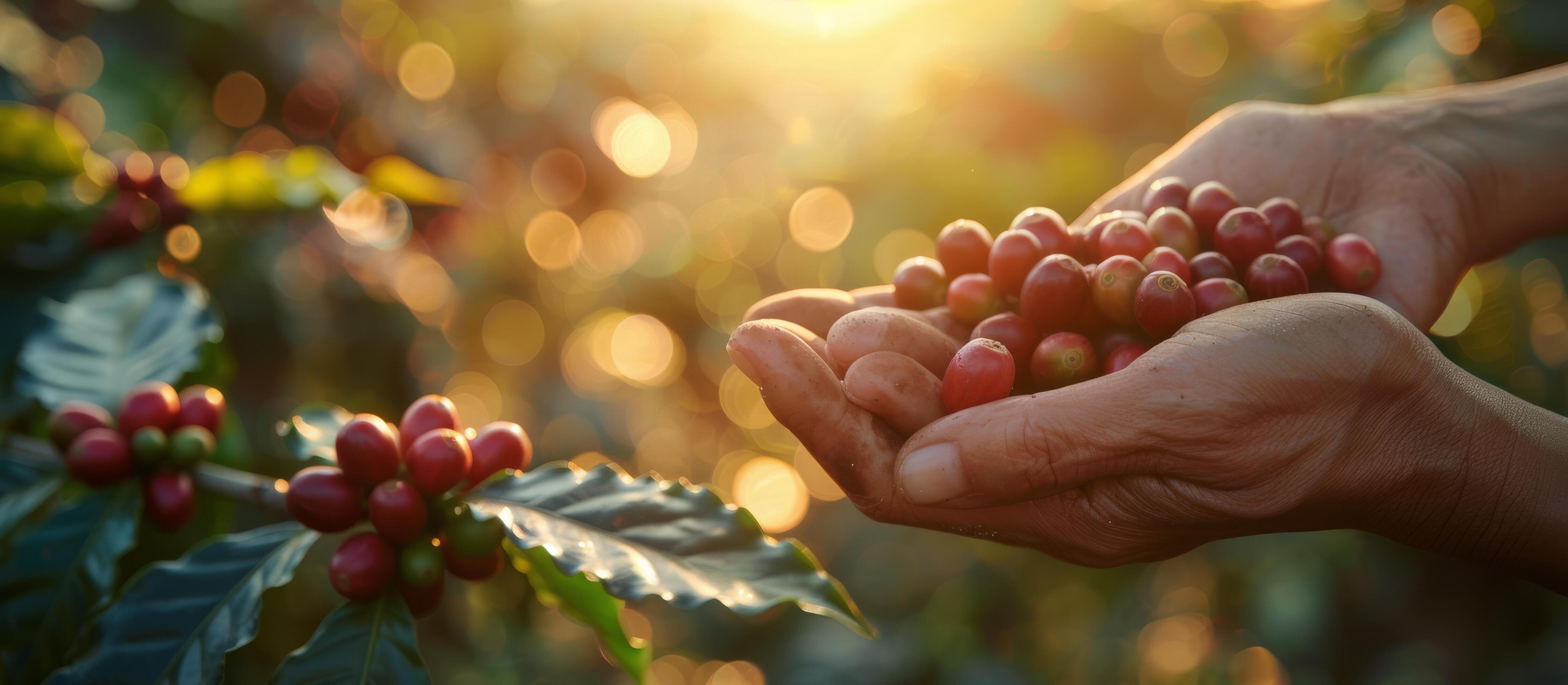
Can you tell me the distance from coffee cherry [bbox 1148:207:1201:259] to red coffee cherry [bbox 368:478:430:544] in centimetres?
161

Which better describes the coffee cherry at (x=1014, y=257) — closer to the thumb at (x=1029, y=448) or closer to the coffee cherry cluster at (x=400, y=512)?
the thumb at (x=1029, y=448)

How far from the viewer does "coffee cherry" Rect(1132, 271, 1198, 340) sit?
162 cm

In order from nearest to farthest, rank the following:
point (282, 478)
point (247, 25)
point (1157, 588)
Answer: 1. point (282, 478)
2. point (247, 25)
3. point (1157, 588)

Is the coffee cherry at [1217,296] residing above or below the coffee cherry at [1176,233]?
below

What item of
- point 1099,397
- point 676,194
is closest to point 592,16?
point 676,194

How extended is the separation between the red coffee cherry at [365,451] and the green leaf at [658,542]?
13 cm

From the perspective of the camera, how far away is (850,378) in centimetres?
147

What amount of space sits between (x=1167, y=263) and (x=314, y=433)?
5.42 feet

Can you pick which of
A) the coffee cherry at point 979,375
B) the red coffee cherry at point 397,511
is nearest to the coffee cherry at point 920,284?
the coffee cherry at point 979,375

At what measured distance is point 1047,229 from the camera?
1.96 metres

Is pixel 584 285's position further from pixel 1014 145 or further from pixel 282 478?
pixel 1014 145

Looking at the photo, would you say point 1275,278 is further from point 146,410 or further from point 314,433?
point 146,410

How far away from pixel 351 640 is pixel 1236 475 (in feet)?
4.51

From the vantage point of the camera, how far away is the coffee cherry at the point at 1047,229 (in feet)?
6.41
